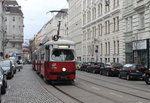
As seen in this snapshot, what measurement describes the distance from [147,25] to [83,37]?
37299 mm

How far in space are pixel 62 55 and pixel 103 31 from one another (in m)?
33.8

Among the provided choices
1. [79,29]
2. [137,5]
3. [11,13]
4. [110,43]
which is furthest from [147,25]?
[11,13]

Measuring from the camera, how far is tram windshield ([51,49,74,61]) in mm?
20291

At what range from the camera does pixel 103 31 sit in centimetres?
5344

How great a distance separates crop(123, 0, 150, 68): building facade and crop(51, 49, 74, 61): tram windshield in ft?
52.3

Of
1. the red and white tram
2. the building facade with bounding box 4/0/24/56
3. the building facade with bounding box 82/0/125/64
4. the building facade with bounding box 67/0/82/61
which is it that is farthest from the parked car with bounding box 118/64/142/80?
the building facade with bounding box 4/0/24/56

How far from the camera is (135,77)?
26781mm

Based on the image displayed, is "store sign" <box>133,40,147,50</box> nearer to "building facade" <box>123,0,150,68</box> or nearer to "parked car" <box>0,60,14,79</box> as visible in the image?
"building facade" <box>123,0,150,68</box>

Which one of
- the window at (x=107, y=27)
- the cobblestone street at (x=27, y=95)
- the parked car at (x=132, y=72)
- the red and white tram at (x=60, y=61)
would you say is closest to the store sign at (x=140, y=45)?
the parked car at (x=132, y=72)

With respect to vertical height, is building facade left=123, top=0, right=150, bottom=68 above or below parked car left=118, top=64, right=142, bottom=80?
above

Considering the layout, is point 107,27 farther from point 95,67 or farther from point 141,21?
point 141,21

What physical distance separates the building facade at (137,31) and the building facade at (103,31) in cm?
178

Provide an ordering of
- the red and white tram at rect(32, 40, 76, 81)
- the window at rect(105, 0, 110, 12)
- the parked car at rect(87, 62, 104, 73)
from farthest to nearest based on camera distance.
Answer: the window at rect(105, 0, 110, 12)
the parked car at rect(87, 62, 104, 73)
the red and white tram at rect(32, 40, 76, 81)

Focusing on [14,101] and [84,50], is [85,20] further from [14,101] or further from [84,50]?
[14,101]
